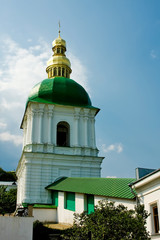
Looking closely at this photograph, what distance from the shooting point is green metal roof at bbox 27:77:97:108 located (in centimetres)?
2547

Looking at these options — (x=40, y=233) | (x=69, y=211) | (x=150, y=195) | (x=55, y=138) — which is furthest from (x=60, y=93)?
(x=150, y=195)

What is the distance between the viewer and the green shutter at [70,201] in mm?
16112

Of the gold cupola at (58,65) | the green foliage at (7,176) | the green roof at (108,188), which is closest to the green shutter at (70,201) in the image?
the green roof at (108,188)

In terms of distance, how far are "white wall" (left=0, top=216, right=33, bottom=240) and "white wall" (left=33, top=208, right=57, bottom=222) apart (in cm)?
785

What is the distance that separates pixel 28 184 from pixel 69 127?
659cm

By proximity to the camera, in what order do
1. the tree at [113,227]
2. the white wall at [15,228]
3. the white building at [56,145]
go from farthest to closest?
the white building at [56,145], the white wall at [15,228], the tree at [113,227]

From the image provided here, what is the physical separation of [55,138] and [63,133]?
3546 mm

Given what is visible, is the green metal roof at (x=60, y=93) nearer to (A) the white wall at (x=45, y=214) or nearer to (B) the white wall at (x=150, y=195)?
(A) the white wall at (x=45, y=214)

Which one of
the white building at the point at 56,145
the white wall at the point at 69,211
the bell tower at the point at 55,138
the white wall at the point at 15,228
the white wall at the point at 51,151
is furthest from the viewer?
the bell tower at the point at 55,138

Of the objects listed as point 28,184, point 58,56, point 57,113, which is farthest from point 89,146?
point 58,56

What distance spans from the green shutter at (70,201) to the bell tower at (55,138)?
186 inches

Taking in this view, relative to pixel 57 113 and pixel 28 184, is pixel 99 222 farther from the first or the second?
pixel 57 113

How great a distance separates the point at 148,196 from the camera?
943 cm

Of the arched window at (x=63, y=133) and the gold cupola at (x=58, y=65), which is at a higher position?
the gold cupola at (x=58, y=65)
